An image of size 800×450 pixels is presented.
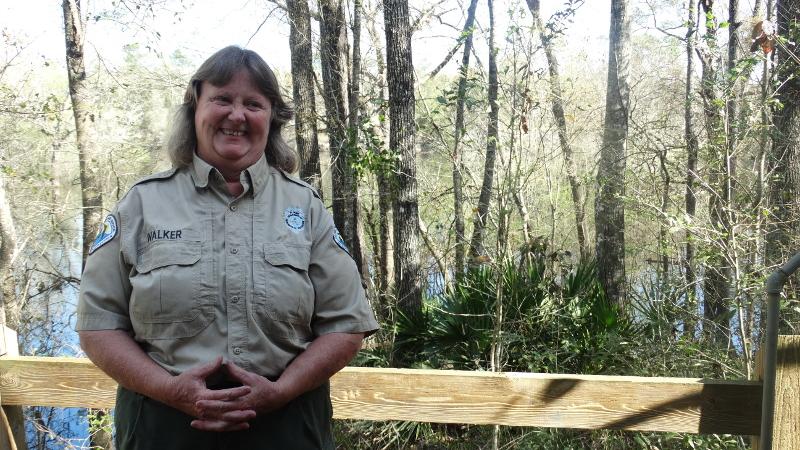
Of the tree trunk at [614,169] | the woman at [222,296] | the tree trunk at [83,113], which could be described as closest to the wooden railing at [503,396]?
the woman at [222,296]

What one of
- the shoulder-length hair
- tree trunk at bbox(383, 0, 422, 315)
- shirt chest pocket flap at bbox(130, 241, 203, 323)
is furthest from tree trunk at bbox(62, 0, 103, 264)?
shirt chest pocket flap at bbox(130, 241, 203, 323)

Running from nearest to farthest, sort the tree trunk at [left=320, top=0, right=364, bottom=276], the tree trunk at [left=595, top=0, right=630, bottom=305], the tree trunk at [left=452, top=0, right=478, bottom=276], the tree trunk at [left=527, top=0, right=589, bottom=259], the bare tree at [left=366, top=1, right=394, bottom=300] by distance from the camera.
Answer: the tree trunk at [left=527, top=0, right=589, bottom=259], the tree trunk at [left=452, top=0, right=478, bottom=276], the bare tree at [left=366, top=1, right=394, bottom=300], the tree trunk at [left=595, top=0, right=630, bottom=305], the tree trunk at [left=320, top=0, right=364, bottom=276]

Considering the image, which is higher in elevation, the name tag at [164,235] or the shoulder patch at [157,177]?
the shoulder patch at [157,177]

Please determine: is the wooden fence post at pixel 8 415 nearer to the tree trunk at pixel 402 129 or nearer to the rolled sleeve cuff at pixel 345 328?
the rolled sleeve cuff at pixel 345 328

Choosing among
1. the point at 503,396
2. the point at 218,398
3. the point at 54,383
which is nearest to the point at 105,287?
the point at 218,398

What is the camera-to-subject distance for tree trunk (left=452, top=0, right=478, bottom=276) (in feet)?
24.0

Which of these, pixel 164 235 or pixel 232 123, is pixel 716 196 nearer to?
pixel 232 123

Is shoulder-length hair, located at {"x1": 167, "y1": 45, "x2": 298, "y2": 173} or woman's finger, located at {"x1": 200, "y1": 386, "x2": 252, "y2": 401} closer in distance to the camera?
woman's finger, located at {"x1": 200, "y1": 386, "x2": 252, "y2": 401}

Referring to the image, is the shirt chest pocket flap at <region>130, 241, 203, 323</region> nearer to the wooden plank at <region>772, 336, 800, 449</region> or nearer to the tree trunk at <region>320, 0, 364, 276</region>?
the wooden plank at <region>772, 336, 800, 449</region>

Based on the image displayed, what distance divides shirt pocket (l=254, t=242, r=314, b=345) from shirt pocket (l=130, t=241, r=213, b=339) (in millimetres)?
137

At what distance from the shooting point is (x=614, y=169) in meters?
10.2

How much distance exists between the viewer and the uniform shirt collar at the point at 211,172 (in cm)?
178

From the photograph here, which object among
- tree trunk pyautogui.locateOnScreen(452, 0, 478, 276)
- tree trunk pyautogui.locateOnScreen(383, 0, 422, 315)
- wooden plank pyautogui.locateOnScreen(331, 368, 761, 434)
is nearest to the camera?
wooden plank pyautogui.locateOnScreen(331, 368, 761, 434)

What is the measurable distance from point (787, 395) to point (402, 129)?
19.7 ft
